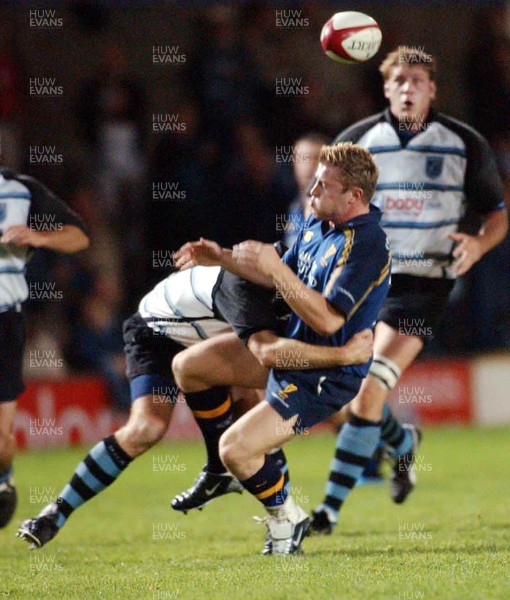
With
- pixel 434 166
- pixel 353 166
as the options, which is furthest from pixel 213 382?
pixel 434 166

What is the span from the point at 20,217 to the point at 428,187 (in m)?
2.29

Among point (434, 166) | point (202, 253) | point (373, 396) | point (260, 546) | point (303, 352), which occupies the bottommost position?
point (260, 546)

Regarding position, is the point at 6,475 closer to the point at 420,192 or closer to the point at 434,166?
the point at 420,192

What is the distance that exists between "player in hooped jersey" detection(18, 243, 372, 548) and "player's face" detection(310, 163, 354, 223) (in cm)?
50

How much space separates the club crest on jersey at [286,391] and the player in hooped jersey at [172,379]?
0.29 metres

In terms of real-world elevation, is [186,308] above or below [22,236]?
below

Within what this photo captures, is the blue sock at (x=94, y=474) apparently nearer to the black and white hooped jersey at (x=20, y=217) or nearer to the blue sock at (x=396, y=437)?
the black and white hooped jersey at (x=20, y=217)

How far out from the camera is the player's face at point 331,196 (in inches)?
212

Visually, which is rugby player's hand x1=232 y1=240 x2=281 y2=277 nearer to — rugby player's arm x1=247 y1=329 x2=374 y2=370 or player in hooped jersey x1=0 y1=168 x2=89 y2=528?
rugby player's arm x1=247 y1=329 x2=374 y2=370

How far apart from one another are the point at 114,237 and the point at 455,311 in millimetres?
3787

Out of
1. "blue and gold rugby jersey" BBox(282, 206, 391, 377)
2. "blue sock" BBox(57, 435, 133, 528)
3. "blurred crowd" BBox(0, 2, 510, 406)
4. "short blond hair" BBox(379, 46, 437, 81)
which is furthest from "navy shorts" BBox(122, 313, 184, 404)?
"blurred crowd" BBox(0, 2, 510, 406)

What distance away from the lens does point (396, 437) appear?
24.1 feet

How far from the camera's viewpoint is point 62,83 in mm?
14594

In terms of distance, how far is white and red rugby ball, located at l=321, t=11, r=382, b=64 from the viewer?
6645 mm
